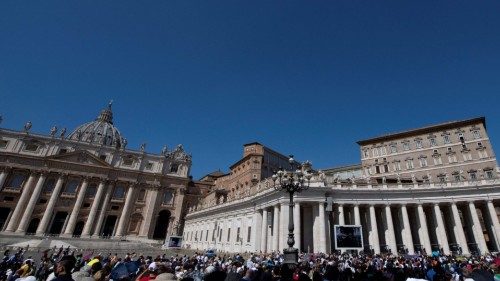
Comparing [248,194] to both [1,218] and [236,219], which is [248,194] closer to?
[236,219]

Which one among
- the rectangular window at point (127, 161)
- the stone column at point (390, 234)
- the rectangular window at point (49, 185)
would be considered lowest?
the stone column at point (390, 234)

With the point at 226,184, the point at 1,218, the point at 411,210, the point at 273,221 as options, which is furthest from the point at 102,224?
the point at 411,210

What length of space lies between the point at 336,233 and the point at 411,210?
17.4 metres

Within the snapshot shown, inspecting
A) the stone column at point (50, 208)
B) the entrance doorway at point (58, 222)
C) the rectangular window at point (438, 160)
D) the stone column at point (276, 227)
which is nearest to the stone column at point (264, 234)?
the stone column at point (276, 227)

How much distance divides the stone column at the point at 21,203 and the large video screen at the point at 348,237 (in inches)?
2432

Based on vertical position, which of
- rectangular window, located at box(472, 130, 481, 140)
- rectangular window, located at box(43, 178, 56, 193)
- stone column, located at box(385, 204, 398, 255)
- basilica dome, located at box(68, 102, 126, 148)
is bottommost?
stone column, located at box(385, 204, 398, 255)

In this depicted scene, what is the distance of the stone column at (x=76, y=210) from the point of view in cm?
5416

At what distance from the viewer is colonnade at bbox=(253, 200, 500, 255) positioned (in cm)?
2800

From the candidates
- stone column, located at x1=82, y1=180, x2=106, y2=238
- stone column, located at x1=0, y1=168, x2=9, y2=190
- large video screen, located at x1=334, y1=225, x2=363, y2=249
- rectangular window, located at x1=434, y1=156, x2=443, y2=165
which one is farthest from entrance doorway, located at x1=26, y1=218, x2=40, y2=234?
rectangular window, located at x1=434, y1=156, x2=443, y2=165

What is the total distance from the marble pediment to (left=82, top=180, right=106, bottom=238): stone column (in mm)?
4517

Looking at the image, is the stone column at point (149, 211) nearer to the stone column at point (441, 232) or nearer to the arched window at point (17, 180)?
the arched window at point (17, 180)

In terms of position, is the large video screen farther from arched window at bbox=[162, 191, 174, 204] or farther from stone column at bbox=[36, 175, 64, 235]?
stone column at bbox=[36, 175, 64, 235]

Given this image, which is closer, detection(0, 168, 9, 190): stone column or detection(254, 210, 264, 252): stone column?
detection(254, 210, 264, 252): stone column

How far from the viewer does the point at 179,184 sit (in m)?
67.2
